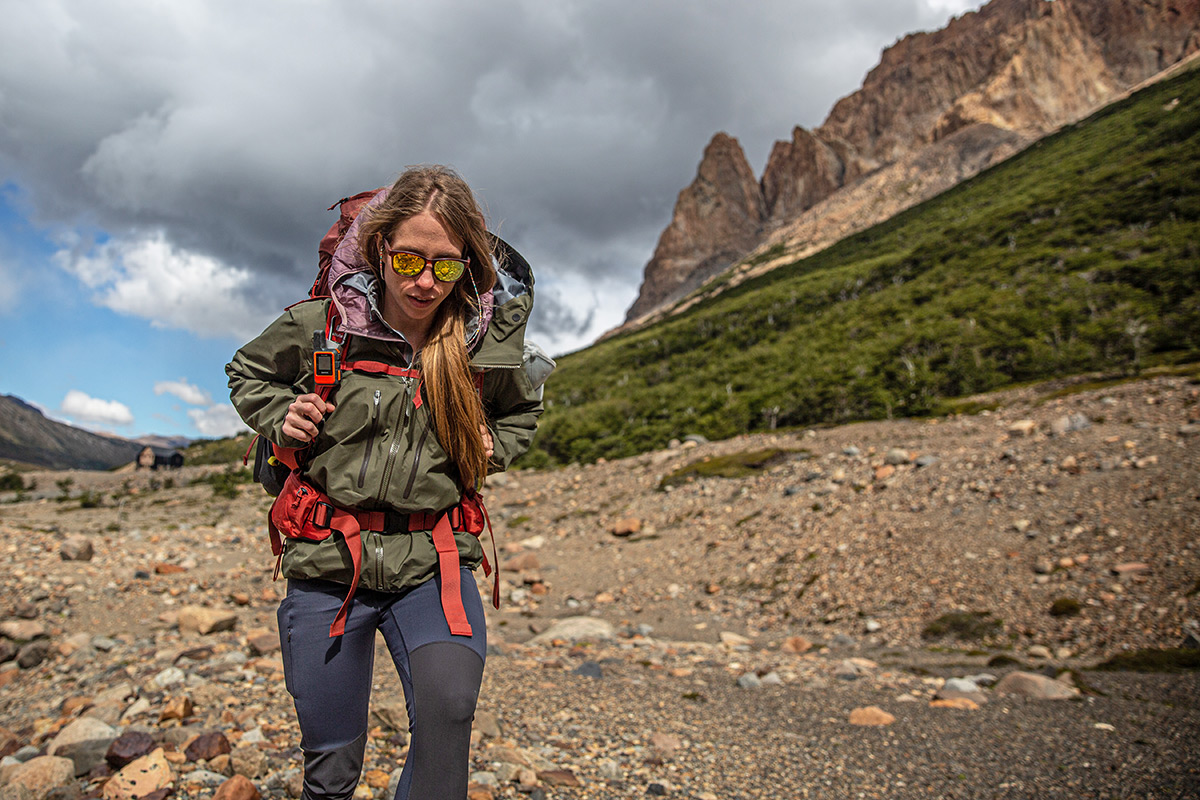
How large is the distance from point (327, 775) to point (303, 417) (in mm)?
1097

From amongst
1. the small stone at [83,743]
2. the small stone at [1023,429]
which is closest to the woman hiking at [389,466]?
the small stone at [83,743]

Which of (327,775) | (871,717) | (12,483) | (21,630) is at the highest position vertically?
(12,483)

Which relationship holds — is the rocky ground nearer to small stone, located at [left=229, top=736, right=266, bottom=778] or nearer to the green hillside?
small stone, located at [left=229, top=736, right=266, bottom=778]

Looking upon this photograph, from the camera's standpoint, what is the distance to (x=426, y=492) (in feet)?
6.35

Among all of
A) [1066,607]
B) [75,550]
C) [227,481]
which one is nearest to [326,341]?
[1066,607]

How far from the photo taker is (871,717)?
4.79 m

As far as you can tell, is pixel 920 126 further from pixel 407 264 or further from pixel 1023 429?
pixel 407 264

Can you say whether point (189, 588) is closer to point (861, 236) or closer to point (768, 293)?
point (768, 293)

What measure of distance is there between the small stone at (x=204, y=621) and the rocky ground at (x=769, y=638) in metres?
0.03

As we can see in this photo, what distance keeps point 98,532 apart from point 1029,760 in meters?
16.4

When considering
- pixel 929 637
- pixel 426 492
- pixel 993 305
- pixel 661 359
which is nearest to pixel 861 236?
pixel 661 359

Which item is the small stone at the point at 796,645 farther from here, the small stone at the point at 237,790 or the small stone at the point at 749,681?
the small stone at the point at 237,790

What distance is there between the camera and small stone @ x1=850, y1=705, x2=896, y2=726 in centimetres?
473

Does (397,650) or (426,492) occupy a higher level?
(426,492)
